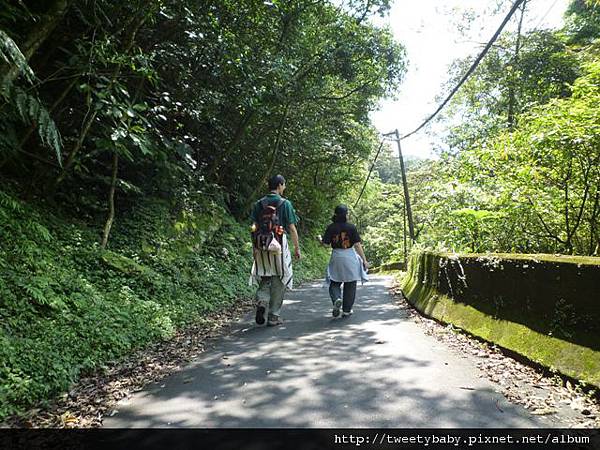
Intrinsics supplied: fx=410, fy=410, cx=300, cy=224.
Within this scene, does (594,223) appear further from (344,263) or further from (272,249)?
(272,249)

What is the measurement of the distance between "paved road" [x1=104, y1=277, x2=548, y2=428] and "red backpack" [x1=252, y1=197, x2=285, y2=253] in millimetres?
1397

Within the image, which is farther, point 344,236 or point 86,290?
point 344,236

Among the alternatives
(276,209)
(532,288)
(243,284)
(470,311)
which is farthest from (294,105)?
(532,288)

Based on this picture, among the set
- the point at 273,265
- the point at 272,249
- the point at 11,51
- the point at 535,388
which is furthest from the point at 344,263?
the point at 11,51

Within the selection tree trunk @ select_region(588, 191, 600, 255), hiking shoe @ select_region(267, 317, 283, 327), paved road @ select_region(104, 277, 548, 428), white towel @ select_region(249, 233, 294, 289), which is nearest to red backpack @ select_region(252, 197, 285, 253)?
white towel @ select_region(249, 233, 294, 289)

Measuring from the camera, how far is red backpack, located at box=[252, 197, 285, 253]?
21.0ft

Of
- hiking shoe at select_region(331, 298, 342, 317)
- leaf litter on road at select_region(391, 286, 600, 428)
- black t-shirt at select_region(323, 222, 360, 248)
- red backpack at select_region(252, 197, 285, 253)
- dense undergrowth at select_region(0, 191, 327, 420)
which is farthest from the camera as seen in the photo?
black t-shirt at select_region(323, 222, 360, 248)

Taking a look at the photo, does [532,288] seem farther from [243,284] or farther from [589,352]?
[243,284]

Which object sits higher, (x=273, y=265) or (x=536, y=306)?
(x=273, y=265)

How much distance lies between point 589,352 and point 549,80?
1448 centimetres

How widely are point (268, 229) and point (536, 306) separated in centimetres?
377

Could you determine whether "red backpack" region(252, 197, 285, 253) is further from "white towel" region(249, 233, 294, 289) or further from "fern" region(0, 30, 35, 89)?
"fern" region(0, 30, 35, 89)

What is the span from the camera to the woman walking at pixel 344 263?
7418mm

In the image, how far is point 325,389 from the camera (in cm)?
365
